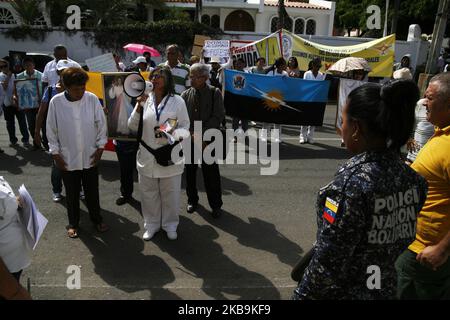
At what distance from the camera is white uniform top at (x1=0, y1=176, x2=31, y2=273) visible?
88.1 inches

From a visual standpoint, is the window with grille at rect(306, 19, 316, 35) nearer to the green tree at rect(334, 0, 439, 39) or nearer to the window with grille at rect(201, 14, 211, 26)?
the green tree at rect(334, 0, 439, 39)

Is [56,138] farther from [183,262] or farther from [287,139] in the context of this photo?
[287,139]

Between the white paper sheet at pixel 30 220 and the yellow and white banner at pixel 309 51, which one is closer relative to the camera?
the white paper sheet at pixel 30 220

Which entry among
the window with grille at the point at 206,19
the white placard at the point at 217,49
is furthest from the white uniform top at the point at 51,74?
the window with grille at the point at 206,19

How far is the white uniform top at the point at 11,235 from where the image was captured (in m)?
2.24

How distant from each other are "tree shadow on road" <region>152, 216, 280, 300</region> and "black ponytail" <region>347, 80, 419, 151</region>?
2.18 metres

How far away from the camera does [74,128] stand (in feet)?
13.8

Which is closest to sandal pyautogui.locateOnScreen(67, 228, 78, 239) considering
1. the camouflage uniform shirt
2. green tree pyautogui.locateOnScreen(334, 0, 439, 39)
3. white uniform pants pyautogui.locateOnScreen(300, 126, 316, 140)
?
the camouflage uniform shirt

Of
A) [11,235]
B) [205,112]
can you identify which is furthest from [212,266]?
[11,235]

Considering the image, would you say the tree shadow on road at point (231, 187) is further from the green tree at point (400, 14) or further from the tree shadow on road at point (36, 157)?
the green tree at point (400, 14)

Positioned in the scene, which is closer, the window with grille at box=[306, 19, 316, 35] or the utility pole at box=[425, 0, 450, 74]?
the utility pole at box=[425, 0, 450, 74]

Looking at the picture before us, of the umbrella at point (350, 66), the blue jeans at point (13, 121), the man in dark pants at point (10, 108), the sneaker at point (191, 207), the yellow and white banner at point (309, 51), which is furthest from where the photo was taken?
the yellow and white banner at point (309, 51)

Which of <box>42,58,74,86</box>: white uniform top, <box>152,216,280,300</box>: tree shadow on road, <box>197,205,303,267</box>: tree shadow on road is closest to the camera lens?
<box>152,216,280,300</box>: tree shadow on road

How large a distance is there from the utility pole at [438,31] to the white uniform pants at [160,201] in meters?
11.2
